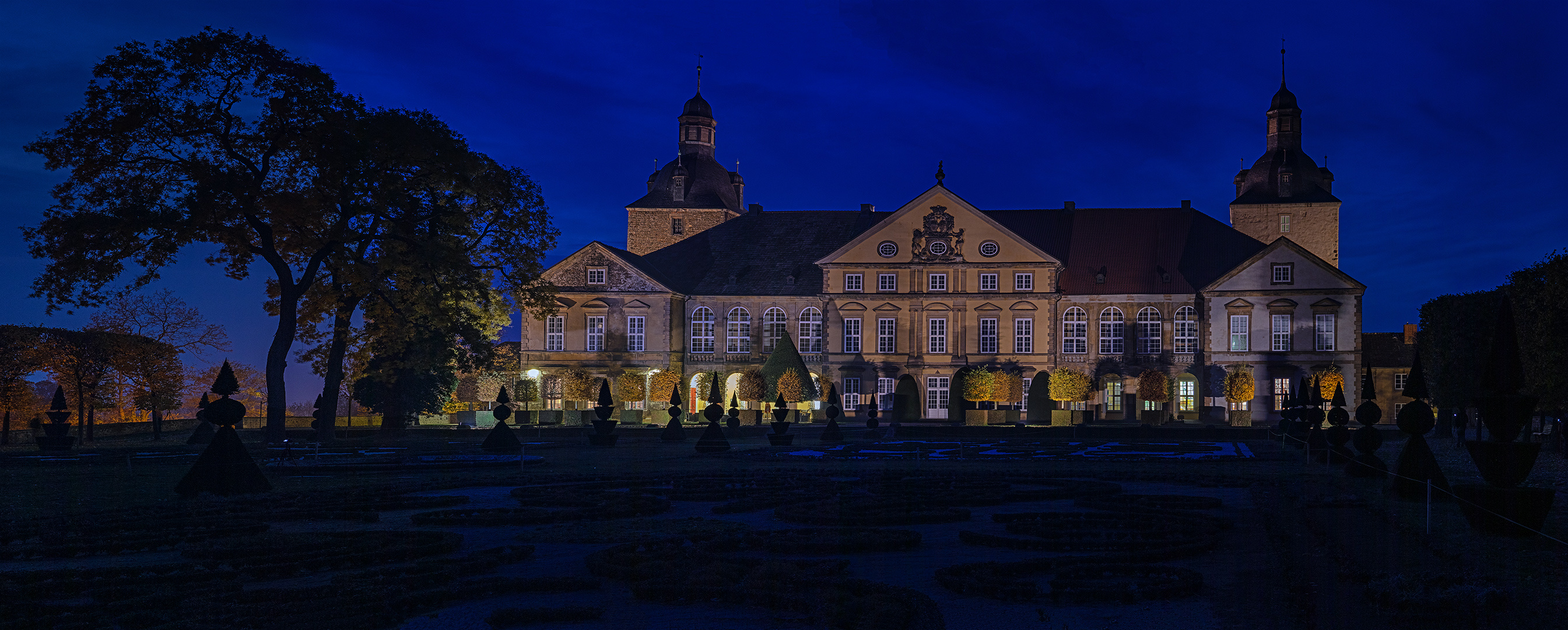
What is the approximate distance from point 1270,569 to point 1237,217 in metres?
69.2

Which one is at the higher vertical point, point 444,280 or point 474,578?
point 444,280

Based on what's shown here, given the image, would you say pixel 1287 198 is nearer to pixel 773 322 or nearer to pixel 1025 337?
pixel 1025 337

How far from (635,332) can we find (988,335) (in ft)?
62.5

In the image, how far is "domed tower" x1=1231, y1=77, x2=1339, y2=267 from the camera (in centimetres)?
7406

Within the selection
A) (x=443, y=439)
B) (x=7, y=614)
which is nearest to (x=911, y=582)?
(x=7, y=614)

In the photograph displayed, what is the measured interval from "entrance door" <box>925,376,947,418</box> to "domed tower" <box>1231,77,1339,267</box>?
21.3 metres

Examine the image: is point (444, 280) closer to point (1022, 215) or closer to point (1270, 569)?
point (1270, 569)

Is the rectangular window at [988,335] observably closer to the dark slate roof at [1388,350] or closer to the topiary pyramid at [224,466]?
the dark slate roof at [1388,350]

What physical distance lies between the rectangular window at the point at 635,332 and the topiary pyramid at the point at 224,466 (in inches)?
2002

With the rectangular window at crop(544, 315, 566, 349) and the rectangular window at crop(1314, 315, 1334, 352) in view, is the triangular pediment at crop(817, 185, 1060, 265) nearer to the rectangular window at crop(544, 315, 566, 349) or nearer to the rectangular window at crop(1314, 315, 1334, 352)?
the rectangular window at crop(1314, 315, 1334, 352)

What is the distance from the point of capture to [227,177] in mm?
31156

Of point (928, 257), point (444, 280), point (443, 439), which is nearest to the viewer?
point (444, 280)

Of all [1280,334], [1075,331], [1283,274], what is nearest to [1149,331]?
[1075,331]

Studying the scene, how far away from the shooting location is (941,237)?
6750cm
